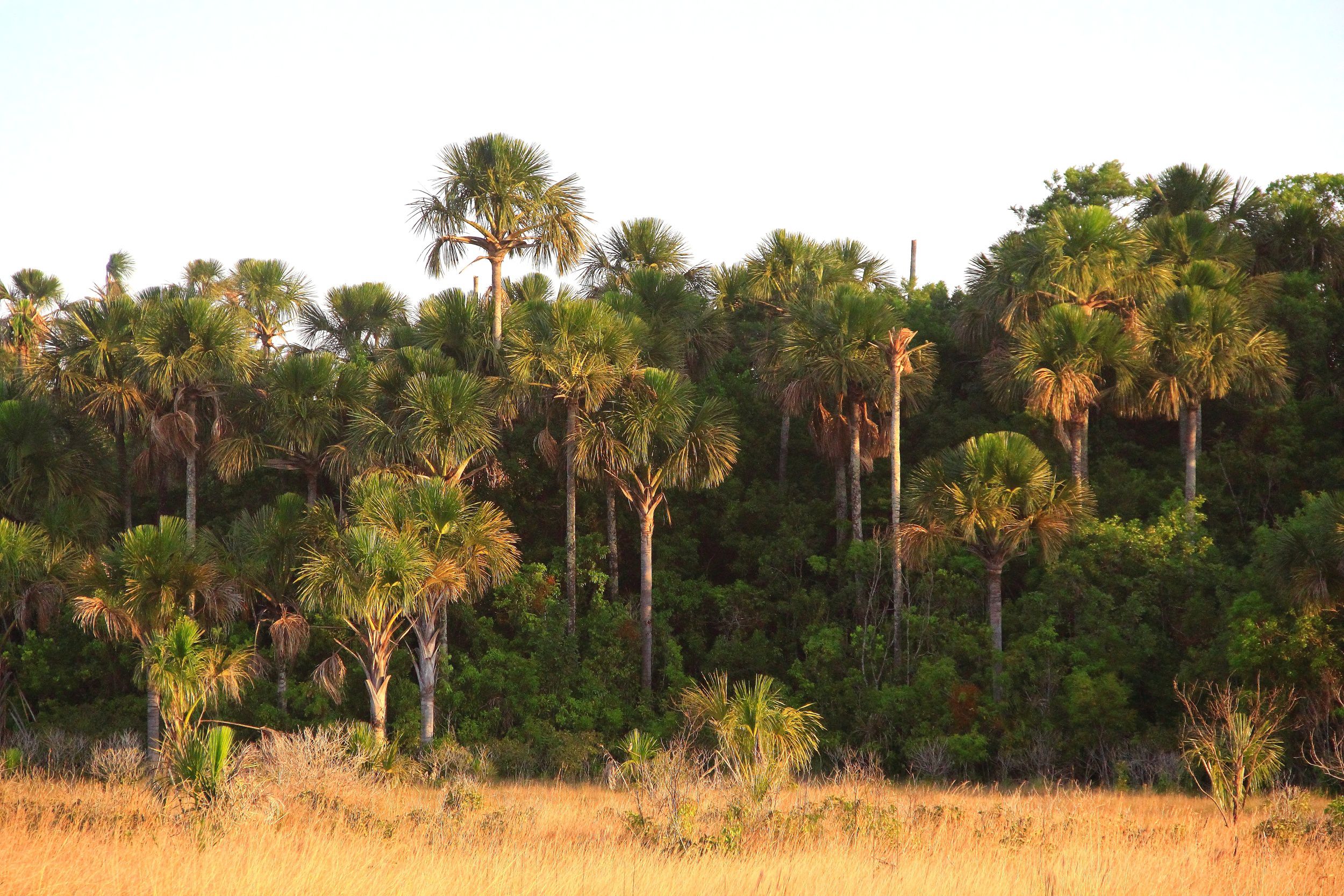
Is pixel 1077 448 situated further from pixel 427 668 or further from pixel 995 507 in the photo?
pixel 427 668

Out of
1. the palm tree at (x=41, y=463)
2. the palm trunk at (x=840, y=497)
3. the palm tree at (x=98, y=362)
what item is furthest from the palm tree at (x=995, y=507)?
the palm tree at (x=41, y=463)

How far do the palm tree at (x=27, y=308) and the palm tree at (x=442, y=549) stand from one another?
13814 millimetres

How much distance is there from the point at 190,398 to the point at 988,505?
766 inches

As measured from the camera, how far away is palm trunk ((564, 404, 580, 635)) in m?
29.4

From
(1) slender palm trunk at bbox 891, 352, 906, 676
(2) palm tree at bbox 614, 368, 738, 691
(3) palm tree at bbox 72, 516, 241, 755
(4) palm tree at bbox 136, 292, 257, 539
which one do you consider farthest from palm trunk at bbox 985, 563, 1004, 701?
(4) palm tree at bbox 136, 292, 257, 539

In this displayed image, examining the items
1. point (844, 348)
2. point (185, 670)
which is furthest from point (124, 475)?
point (844, 348)

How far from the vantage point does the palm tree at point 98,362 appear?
1150 inches

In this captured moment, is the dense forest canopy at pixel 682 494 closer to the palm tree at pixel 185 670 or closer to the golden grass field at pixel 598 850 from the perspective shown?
the palm tree at pixel 185 670

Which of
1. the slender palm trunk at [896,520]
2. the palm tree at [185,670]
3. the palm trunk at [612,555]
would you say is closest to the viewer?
the palm tree at [185,670]

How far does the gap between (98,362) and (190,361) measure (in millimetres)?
2350

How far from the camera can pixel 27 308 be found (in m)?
35.9

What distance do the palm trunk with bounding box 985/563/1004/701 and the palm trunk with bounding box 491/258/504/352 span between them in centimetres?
1321

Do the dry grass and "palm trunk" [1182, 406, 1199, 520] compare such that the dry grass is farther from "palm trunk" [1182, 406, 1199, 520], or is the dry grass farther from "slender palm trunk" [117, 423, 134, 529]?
"slender palm trunk" [117, 423, 134, 529]

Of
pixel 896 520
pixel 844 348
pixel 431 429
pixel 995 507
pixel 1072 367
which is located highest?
pixel 844 348
